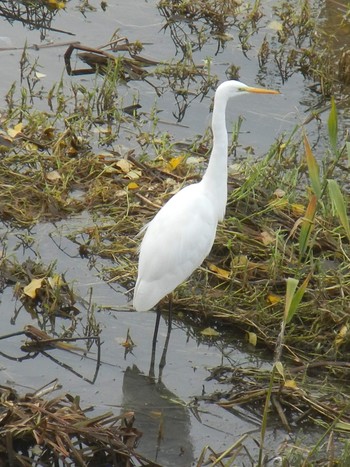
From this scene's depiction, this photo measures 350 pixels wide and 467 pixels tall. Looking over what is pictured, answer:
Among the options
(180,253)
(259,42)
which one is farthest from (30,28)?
(180,253)

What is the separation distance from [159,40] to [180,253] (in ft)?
12.7

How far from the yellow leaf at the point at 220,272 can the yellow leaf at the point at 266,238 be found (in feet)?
0.88

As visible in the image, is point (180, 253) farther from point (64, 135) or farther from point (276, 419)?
point (64, 135)

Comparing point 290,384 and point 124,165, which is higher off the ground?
point 124,165

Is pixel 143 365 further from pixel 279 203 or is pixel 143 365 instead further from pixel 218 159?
pixel 279 203

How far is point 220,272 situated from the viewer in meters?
4.87

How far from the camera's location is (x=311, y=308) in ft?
14.9

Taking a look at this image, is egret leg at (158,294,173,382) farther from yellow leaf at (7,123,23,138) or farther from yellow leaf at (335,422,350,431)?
yellow leaf at (7,123,23,138)

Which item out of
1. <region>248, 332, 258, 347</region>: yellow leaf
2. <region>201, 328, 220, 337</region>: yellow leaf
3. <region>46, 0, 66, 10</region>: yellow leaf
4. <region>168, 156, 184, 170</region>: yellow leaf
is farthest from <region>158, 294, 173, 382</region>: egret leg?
<region>46, 0, 66, 10</region>: yellow leaf

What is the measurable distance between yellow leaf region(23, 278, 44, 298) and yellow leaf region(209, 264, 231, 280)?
2.99 ft

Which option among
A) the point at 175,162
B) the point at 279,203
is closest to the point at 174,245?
the point at 279,203

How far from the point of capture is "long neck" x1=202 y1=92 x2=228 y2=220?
172 inches

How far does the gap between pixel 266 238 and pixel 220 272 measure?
33 centimetres

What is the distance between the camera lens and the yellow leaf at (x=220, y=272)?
480cm
